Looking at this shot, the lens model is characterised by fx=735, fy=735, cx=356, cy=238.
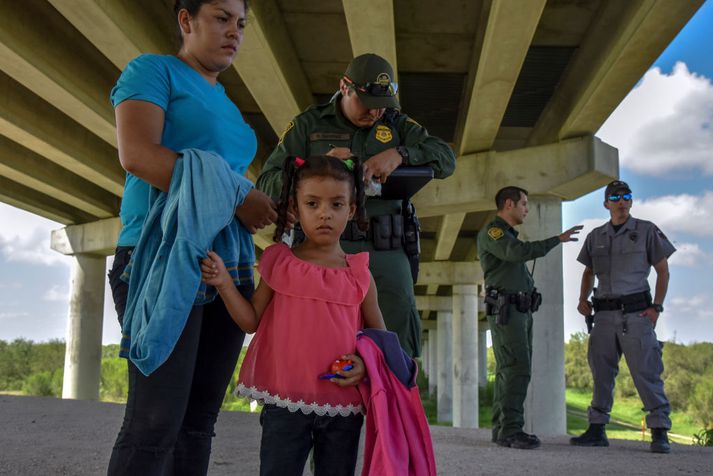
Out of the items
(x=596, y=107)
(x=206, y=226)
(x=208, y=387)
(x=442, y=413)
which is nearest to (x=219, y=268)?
(x=206, y=226)

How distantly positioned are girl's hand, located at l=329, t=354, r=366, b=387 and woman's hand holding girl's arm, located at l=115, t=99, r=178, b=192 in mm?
843

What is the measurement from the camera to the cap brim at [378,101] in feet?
12.0

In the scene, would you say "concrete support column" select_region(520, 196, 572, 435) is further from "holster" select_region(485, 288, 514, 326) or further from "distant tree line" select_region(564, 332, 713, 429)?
"distant tree line" select_region(564, 332, 713, 429)

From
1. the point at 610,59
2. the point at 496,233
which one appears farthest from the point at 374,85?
the point at 610,59

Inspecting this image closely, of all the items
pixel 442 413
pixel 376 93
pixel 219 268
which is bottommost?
pixel 442 413

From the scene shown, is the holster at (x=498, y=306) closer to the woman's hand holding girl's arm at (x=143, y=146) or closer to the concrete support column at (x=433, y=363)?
the woman's hand holding girl's arm at (x=143, y=146)

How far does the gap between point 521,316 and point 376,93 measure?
12.2ft

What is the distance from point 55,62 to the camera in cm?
969

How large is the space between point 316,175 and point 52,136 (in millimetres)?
11283

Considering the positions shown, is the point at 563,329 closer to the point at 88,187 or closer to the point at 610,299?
the point at 610,299

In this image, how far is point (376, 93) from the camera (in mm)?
3660

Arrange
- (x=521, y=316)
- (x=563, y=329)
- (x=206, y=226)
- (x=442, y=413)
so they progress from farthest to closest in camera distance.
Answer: (x=442, y=413)
(x=563, y=329)
(x=521, y=316)
(x=206, y=226)

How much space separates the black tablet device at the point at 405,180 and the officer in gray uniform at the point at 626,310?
3.99 meters

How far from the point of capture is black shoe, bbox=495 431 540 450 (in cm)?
679
